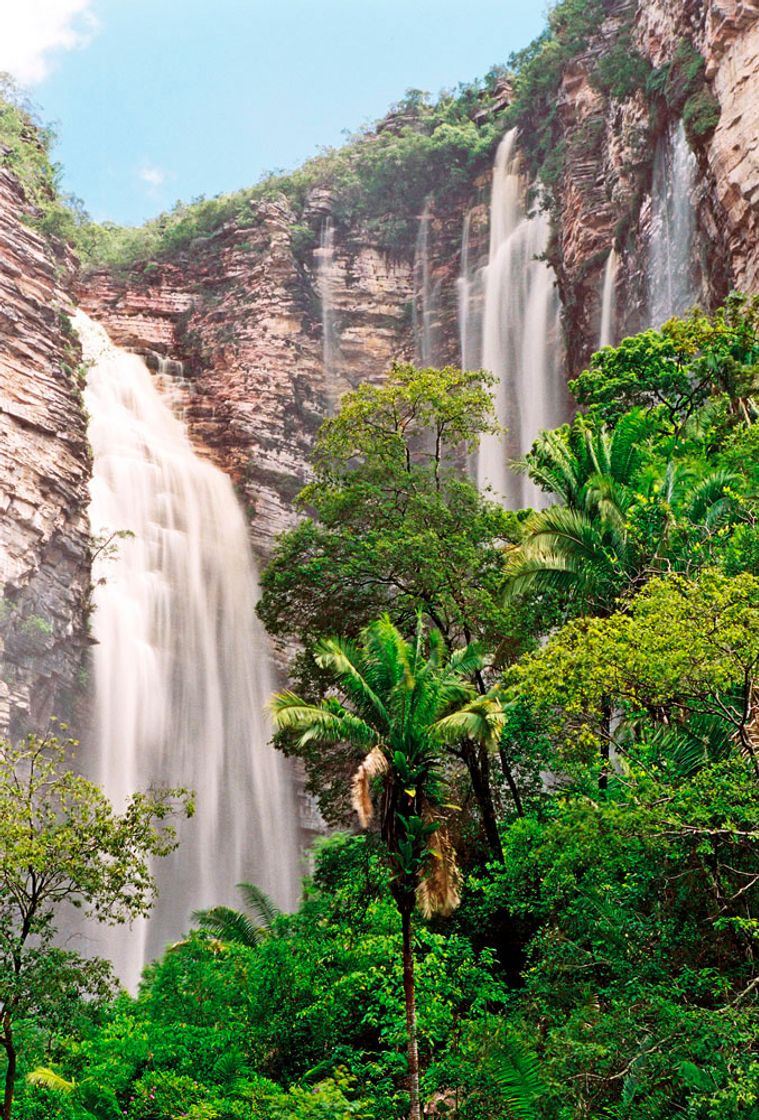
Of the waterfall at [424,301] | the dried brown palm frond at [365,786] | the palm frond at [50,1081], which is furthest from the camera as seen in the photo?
the waterfall at [424,301]

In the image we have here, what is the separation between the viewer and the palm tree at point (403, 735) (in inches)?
502

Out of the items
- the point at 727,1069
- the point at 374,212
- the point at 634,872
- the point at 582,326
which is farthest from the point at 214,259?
the point at 727,1069

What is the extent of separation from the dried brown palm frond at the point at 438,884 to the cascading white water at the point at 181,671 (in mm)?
20245

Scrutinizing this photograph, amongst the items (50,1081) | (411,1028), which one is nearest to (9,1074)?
(50,1081)

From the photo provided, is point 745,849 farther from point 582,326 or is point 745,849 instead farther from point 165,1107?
point 582,326

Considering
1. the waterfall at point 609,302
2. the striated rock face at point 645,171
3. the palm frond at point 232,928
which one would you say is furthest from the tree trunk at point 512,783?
the waterfall at point 609,302

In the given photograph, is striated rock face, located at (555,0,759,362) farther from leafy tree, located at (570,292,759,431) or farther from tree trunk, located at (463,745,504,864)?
tree trunk, located at (463,745,504,864)

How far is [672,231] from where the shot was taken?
32969mm

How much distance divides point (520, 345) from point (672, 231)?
393 inches

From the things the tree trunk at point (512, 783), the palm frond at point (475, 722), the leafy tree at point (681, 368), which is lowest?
the tree trunk at point (512, 783)

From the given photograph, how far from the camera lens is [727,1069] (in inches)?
400

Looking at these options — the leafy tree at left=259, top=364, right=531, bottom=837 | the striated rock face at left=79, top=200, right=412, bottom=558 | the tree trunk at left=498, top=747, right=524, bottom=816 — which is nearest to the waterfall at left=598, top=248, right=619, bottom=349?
the striated rock face at left=79, top=200, right=412, bottom=558

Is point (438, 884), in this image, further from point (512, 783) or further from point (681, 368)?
point (681, 368)

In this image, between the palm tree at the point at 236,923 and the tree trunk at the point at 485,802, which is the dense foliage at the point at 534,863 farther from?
the palm tree at the point at 236,923
